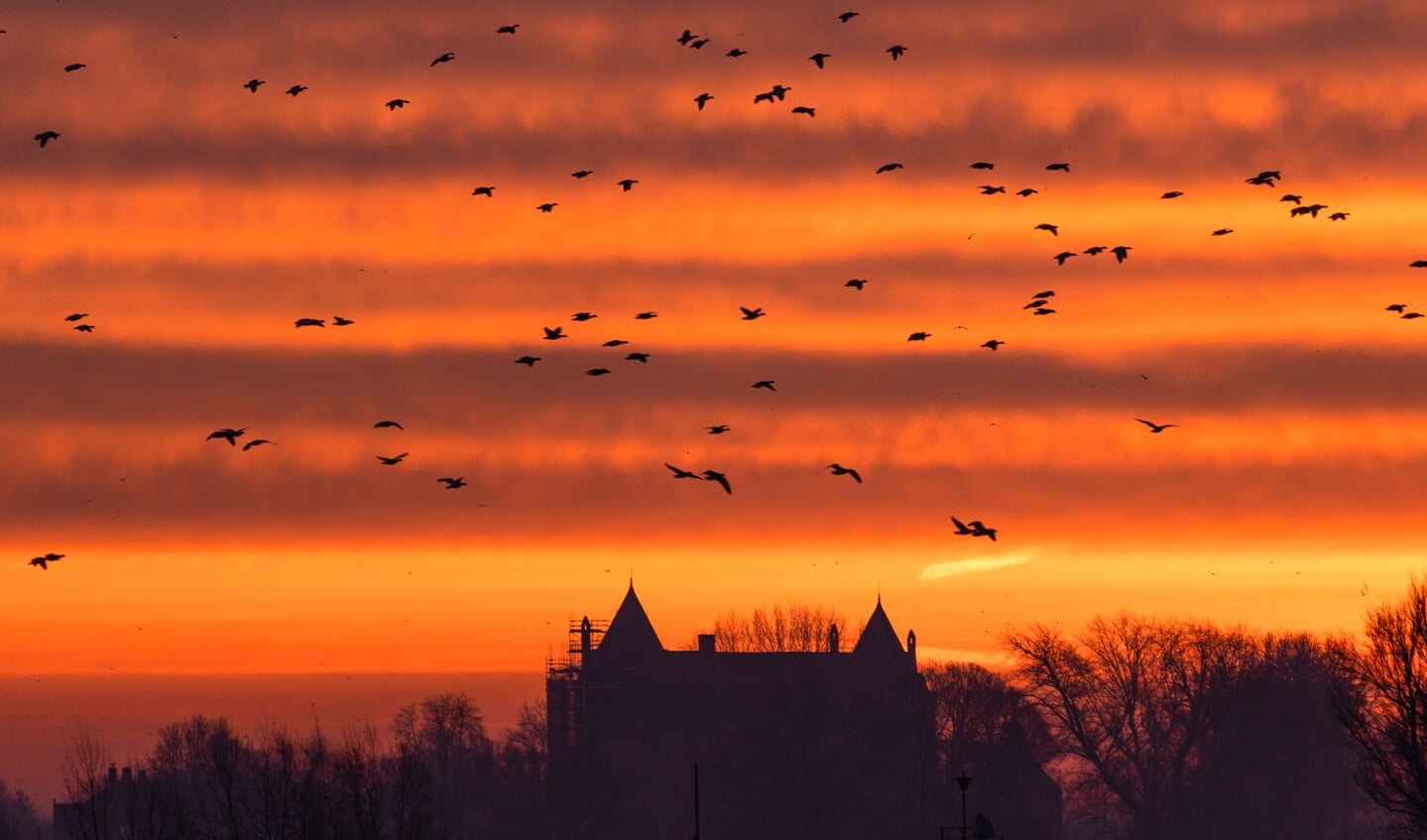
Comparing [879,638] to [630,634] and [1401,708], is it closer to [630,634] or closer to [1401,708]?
[630,634]

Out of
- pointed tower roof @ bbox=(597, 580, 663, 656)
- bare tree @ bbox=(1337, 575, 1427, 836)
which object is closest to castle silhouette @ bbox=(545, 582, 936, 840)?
pointed tower roof @ bbox=(597, 580, 663, 656)

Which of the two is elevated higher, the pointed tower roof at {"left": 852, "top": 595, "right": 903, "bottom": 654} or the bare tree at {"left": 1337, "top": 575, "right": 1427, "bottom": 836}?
the pointed tower roof at {"left": 852, "top": 595, "right": 903, "bottom": 654}

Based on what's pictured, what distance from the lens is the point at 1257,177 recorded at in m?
54.7

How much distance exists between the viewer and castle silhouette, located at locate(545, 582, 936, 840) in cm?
12438

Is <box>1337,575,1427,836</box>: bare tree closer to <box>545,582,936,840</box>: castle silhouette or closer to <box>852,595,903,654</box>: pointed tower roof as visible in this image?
<box>545,582,936,840</box>: castle silhouette

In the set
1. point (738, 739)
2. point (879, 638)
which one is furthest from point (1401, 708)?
point (879, 638)

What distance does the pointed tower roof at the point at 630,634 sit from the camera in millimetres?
165000

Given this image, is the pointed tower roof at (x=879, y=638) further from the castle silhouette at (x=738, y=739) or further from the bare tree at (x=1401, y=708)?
the bare tree at (x=1401, y=708)

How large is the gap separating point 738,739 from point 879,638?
1203 inches

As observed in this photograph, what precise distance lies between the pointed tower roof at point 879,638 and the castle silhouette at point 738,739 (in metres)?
0.11

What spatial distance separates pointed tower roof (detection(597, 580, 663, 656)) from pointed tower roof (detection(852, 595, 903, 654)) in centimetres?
1505

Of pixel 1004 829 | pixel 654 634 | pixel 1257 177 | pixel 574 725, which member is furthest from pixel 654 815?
pixel 1257 177

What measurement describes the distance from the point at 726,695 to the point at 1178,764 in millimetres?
38183

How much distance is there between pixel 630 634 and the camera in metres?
166
